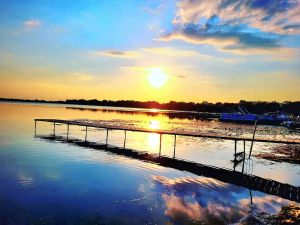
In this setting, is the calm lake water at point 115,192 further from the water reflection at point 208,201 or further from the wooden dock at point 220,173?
the wooden dock at point 220,173

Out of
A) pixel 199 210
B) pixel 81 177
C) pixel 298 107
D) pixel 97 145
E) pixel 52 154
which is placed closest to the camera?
pixel 199 210

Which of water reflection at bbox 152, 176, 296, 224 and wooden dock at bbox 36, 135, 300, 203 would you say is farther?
wooden dock at bbox 36, 135, 300, 203

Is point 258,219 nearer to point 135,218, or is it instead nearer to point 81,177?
point 135,218

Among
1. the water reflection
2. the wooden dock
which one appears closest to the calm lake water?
the water reflection

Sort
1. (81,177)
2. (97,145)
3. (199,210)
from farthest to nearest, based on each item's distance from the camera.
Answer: (97,145) < (81,177) < (199,210)

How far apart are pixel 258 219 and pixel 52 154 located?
21.4m

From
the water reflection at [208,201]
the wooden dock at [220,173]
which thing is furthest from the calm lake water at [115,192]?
the wooden dock at [220,173]

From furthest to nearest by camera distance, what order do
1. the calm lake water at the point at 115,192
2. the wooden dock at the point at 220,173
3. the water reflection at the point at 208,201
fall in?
the wooden dock at the point at 220,173, the water reflection at the point at 208,201, the calm lake water at the point at 115,192

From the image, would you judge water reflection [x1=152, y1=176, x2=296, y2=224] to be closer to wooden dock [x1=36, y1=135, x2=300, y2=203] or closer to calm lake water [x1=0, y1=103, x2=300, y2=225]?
calm lake water [x1=0, y1=103, x2=300, y2=225]

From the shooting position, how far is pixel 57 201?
54.3 ft

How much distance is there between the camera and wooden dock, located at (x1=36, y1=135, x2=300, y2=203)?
769 inches

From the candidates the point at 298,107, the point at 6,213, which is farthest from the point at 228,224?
the point at 298,107

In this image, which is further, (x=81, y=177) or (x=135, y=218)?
(x=81, y=177)

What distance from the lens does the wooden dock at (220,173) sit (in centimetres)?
1953
